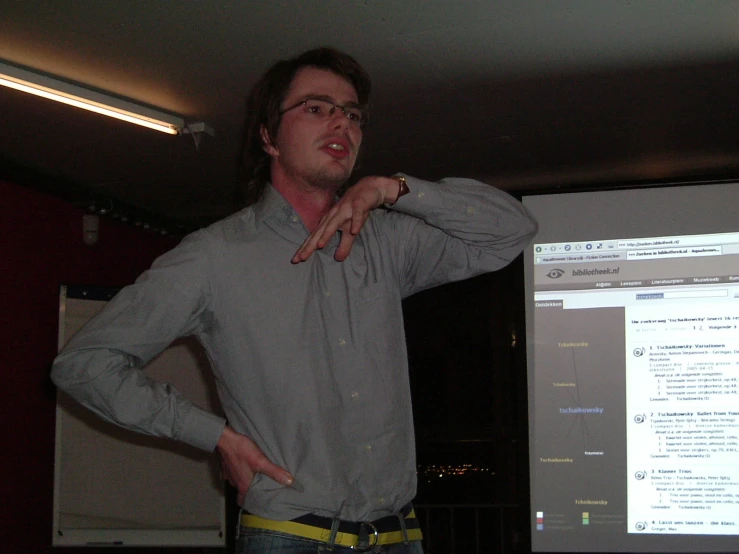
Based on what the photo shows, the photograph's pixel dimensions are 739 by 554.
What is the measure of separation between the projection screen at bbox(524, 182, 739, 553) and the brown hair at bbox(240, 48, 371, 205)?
1.62m

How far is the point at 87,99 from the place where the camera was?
3.16 meters

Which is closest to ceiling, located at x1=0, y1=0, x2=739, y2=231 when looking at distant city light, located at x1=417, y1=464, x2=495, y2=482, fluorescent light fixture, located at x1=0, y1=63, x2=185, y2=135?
fluorescent light fixture, located at x1=0, y1=63, x2=185, y2=135

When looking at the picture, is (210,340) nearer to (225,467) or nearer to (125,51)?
(225,467)

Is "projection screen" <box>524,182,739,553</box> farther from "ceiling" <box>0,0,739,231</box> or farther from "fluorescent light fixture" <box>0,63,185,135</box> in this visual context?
"fluorescent light fixture" <box>0,63,185,135</box>

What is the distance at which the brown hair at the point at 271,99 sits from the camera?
5.96ft

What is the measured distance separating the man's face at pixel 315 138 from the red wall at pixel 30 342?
9.49 feet

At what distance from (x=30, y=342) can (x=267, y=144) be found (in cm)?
303

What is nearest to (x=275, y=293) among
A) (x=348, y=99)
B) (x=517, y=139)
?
(x=348, y=99)

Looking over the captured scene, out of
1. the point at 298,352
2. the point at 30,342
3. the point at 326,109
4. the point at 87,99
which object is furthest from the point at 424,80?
the point at 30,342

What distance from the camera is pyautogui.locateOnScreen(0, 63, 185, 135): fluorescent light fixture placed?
2965mm

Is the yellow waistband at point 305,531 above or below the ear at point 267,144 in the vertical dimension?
below

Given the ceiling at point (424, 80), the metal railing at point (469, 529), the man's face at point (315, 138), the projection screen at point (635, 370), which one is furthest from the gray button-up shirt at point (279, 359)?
the metal railing at point (469, 529)

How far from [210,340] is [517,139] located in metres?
2.72

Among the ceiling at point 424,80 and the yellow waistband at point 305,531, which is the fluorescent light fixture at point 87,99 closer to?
the ceiling at point 424,80
